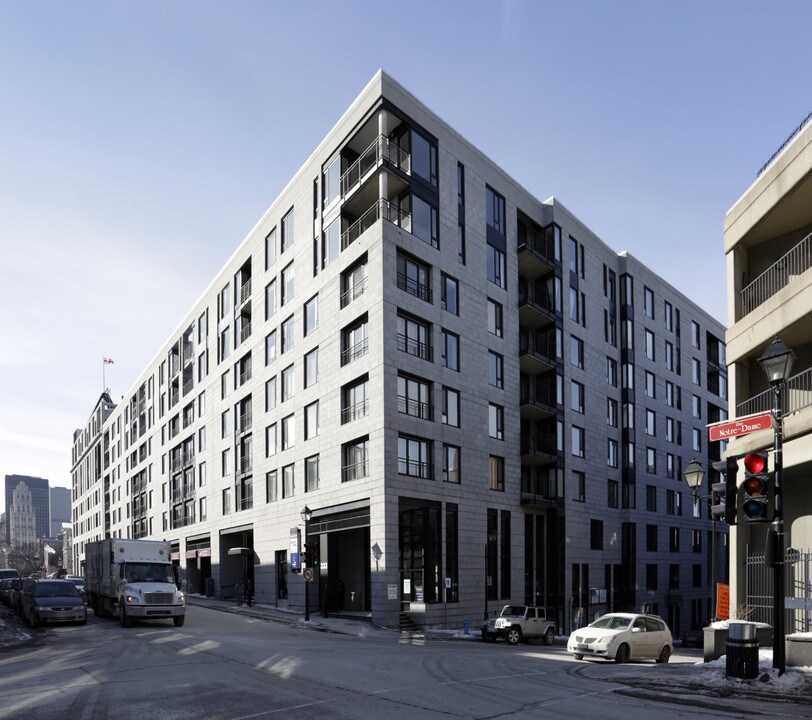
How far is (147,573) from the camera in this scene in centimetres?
2836

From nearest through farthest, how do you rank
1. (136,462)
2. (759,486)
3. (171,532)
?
(759,486)
(171,532)
(136,462)

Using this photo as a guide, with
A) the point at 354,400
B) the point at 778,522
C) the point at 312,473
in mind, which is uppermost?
the point at 354,400

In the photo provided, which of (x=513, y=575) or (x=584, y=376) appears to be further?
(x=584, y=376)

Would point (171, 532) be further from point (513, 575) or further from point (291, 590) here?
point (513, 575)

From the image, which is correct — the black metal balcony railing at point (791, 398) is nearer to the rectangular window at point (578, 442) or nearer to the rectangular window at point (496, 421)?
the rectangular window at point (496, 421)

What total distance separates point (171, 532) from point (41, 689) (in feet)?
188

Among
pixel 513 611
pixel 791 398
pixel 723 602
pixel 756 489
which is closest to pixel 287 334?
pixel 513 611

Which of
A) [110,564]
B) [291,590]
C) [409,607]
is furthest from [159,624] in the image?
[291,590]

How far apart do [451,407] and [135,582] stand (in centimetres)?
1741

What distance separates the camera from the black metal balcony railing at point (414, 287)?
3675 centimetres

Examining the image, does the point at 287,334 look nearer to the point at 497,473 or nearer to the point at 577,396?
the point at 497,473

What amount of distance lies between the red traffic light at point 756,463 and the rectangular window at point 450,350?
25.4 meters

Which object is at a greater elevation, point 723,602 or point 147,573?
point 723,602

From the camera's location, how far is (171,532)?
224ft
